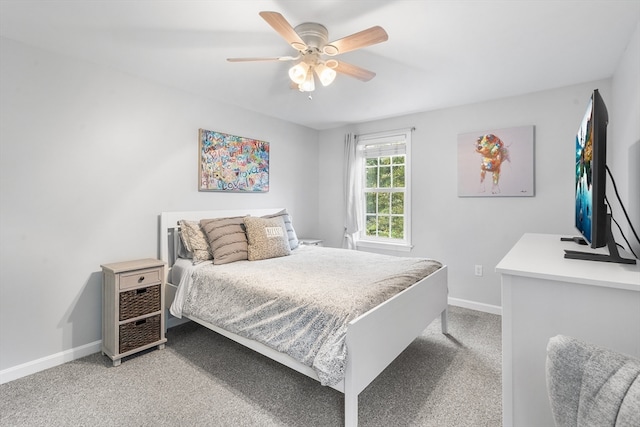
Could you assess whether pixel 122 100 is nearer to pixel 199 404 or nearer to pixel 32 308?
pixel 32 308

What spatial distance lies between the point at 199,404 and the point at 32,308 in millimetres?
1516

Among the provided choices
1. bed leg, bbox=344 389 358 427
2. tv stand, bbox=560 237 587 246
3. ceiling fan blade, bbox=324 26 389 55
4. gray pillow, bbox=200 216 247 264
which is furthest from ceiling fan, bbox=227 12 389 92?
bed leg, bbox=344 389 358 427

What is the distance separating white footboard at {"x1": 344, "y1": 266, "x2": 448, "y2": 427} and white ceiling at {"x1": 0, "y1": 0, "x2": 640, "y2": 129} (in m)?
1.76

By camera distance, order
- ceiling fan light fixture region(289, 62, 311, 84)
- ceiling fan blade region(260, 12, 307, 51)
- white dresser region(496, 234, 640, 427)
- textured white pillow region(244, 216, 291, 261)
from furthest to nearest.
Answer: textured white pillow region(244, 216, 291, 261) → ceiling fan light fixture region(289, 62, 311, 84) → ceiling fan blade region(260, 12, 307, 51) → white dresser region(496, 234, 640, 427)

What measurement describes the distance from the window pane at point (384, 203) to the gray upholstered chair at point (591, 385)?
11.4 ft

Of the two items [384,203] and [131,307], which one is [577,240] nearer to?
[384,203]

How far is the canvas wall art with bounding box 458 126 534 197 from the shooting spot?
3.09 meters

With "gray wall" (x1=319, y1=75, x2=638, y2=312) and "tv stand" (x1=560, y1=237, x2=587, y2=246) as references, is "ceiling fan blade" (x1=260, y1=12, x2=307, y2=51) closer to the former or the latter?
"tv stand" (x1=560, y1=237, x2=587, y2=246)

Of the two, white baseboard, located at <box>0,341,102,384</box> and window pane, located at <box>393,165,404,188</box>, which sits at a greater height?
window pane, located at <box>393,165,404,188</box>

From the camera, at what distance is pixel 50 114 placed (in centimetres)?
227

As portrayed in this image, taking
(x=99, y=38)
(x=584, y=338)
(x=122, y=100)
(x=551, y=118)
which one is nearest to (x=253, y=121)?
(x=122, y=100)

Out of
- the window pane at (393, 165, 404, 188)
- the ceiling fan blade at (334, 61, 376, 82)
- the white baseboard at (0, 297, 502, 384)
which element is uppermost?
the ceiling fan blade at (334, 61, 376, 82)

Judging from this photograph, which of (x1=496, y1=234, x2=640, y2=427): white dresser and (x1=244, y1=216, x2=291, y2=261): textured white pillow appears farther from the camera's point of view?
(x1=244, y1=216, x2=291, y2=261): textured white pillow

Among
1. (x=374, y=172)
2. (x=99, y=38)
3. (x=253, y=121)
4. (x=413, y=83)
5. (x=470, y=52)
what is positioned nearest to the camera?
(x=99, y=38)
